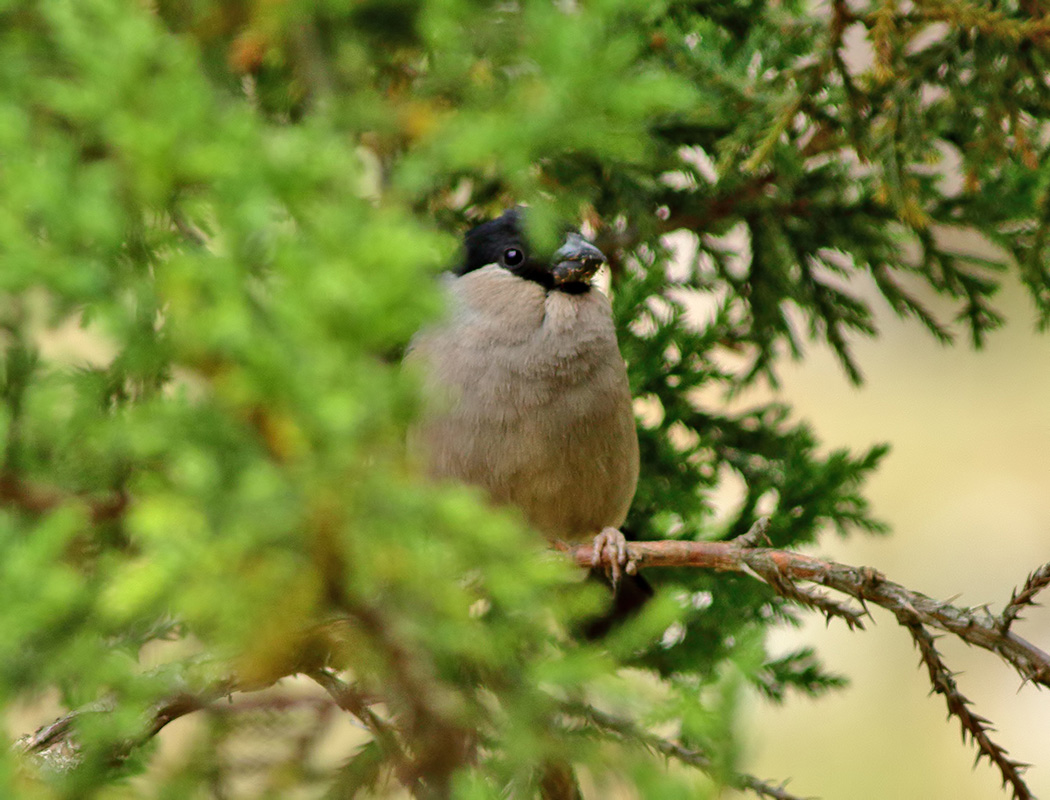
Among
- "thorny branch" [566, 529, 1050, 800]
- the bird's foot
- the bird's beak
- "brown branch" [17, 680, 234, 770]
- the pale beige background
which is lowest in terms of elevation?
the pale beige background

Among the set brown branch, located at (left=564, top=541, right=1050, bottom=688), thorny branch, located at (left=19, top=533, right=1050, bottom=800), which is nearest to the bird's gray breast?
thorny branch, located at (left=19, top=533, right=1050, bottom=800)

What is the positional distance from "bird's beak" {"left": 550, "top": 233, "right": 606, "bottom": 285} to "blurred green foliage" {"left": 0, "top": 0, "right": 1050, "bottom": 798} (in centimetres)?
12

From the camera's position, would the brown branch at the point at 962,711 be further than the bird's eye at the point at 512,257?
No

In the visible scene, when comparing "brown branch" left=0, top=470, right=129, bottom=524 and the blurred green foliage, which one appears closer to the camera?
the blurred green foliage

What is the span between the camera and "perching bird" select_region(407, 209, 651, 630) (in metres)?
2.88

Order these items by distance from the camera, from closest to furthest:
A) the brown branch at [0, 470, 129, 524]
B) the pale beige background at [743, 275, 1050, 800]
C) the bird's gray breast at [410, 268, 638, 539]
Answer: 1. the brown branch at [0, 470, 129, 524]
2. the bird's gray breast at [410, 268, 638, 539]
3. the pale beige background at [743, 275, 1050, 800]

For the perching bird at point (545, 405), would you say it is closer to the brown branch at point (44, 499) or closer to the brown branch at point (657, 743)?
the brown branch at point (657, 743)

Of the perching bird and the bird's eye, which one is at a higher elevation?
the bird's eye

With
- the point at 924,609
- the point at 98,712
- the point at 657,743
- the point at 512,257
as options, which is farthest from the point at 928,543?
the point at 98,712

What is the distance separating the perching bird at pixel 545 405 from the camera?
288 centimetres

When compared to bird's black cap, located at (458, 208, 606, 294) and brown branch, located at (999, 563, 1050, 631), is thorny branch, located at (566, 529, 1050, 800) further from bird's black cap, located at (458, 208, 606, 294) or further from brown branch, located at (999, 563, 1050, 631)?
bird's black cap, located at (458, 208, 606, 294)

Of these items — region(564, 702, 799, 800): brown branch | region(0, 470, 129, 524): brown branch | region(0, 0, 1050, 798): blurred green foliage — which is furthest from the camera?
region(0, 470, 129, 524): brown branch

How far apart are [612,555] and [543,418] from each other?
1.80 feet

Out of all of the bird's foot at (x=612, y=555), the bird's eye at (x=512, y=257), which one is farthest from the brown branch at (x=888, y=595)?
the bird's eye at (x=512, y=257)
